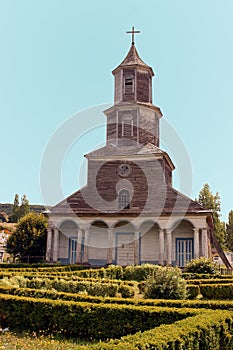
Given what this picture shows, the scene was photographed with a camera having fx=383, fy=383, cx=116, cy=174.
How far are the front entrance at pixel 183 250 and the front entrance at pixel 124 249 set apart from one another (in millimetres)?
3541

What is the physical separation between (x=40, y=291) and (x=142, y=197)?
64.0 feet

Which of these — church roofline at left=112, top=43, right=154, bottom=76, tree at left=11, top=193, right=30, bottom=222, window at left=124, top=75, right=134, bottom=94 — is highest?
church roofline at left=112, top=43, right=154, bottom=76

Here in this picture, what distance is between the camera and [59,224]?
3006 centimetres

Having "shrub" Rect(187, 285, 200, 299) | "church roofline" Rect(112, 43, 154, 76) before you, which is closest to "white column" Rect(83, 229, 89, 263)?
"shrub" Rect(187, 285, 200, 299)

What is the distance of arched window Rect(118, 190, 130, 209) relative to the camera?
3029 cm

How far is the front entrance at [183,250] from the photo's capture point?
28984mm

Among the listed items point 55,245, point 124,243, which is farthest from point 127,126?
point 55,245

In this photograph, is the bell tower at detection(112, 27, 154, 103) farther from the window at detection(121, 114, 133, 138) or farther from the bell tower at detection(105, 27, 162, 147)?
the window at detection(121, 114, 133, 138)

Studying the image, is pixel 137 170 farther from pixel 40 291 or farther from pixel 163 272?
pixel 40 291

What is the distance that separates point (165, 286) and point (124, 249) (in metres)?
16.9

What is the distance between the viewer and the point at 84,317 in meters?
9.27

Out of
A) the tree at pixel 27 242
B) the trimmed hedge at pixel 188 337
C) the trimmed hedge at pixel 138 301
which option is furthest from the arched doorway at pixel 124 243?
the trimmed hedge at pixel 188 337

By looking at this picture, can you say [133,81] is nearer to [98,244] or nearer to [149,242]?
[149,242]

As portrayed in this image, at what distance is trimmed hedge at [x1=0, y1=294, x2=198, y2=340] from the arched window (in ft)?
66.3
